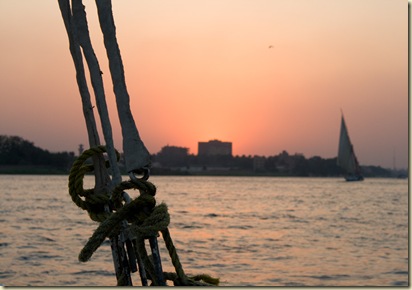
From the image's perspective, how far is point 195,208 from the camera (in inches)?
2028

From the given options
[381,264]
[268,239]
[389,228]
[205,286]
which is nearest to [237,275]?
[381,264]

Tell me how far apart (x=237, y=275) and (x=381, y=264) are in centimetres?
576

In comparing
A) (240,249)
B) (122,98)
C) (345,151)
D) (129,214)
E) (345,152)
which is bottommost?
(240,249)

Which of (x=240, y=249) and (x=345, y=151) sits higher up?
(x=345, y=151)

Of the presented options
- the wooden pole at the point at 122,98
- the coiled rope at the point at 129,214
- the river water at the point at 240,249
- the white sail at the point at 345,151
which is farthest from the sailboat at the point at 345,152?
the wooden pole at the point at 122,98

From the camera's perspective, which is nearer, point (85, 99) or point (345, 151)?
point (85, 99)

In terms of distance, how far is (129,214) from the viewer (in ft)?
6.94

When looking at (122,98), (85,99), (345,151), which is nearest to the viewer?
(122,98)

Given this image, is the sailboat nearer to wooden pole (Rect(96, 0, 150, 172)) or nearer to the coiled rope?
the coiled rope

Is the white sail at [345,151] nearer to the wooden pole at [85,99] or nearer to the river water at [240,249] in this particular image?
the river water at [240,249]

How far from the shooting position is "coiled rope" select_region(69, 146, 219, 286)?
2076 millimetres

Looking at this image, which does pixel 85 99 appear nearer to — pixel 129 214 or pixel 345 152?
pixel 129 214

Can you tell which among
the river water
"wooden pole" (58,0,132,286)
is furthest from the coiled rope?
the river water

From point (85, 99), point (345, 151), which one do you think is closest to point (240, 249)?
point (85, 99)
